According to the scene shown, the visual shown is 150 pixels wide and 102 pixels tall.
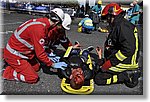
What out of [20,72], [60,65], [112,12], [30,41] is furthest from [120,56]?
[20,72]

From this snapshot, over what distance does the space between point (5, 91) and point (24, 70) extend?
40 centimetres

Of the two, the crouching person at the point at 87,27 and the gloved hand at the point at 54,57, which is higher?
the crouching person at the point at 87,27

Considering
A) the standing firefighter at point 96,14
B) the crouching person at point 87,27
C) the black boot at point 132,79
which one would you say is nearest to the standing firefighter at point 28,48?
the black boot at point 132,79

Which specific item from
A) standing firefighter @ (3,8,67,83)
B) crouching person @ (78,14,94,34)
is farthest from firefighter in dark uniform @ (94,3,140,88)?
crouching person @ (78,14,94,34)

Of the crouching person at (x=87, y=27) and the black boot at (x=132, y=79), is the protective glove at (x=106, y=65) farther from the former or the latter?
the crouching person at (x=87, y=27)

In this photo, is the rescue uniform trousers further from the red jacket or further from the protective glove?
the protective glove

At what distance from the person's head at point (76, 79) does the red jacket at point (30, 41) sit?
0.35 m

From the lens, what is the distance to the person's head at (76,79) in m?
3.85

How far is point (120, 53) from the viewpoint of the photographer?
405cm

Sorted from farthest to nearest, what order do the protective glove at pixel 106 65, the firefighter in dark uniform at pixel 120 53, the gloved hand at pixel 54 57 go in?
the gloved hand at pixel 54 57 → the protective glove at pixel 106 65 → the firefighter in dark uniform at pixel 120 53

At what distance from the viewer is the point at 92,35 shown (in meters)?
8.02

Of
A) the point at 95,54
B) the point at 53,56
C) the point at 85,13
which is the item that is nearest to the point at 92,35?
the point at 85,13

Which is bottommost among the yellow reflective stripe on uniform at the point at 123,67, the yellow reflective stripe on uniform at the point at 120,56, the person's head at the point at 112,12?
the yellow reflective stripe on uniform at the point at 123,67

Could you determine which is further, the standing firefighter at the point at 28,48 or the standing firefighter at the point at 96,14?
the standing firefighter at the point at 96,14
